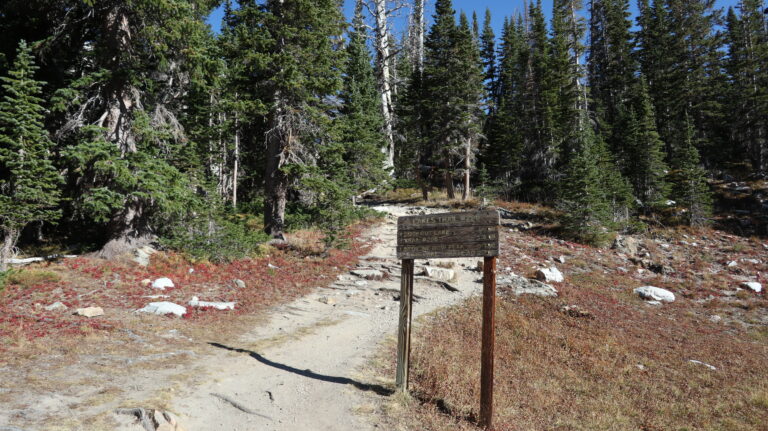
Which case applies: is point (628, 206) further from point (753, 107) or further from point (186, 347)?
point (186, 347)

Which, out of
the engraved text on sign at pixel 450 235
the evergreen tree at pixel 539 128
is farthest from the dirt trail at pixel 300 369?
the evergreen tree at pixel 539 128

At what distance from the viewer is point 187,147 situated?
53.3 ft

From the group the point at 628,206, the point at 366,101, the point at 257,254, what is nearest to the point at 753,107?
the point at 628,206

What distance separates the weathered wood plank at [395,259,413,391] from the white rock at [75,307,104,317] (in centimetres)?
694

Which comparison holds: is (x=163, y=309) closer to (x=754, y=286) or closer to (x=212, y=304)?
(x=212, y=304)

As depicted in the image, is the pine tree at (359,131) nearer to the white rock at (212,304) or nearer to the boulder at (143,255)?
the boulder at (143,255)

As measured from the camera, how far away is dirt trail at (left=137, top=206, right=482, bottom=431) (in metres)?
5.12

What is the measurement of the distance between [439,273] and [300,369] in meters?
9.22

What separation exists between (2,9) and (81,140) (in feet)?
21.6

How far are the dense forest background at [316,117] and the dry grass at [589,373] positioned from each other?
8731 mm

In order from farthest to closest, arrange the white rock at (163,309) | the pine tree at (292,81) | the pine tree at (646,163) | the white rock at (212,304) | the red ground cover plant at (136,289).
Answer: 1. the pine tree at (646,163)
2. the pine tree at (292,81)
3. the white rock at (212,304)
4. the white rock at (163,309)
5. the red ground cover plant at (136,289)

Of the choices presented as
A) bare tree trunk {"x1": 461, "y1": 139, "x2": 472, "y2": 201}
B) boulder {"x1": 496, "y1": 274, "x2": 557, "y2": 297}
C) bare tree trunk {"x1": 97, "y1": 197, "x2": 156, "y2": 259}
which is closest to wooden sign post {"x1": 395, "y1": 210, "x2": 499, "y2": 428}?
boulder {"x1": 496, "y1": 274, "x2": 557, "y2": 297}

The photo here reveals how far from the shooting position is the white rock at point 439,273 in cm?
1504

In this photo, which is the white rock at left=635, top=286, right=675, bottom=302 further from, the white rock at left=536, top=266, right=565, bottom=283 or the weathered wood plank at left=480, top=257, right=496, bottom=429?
the weathered wood plank at left=480, top=257, right=496, bottom=429
